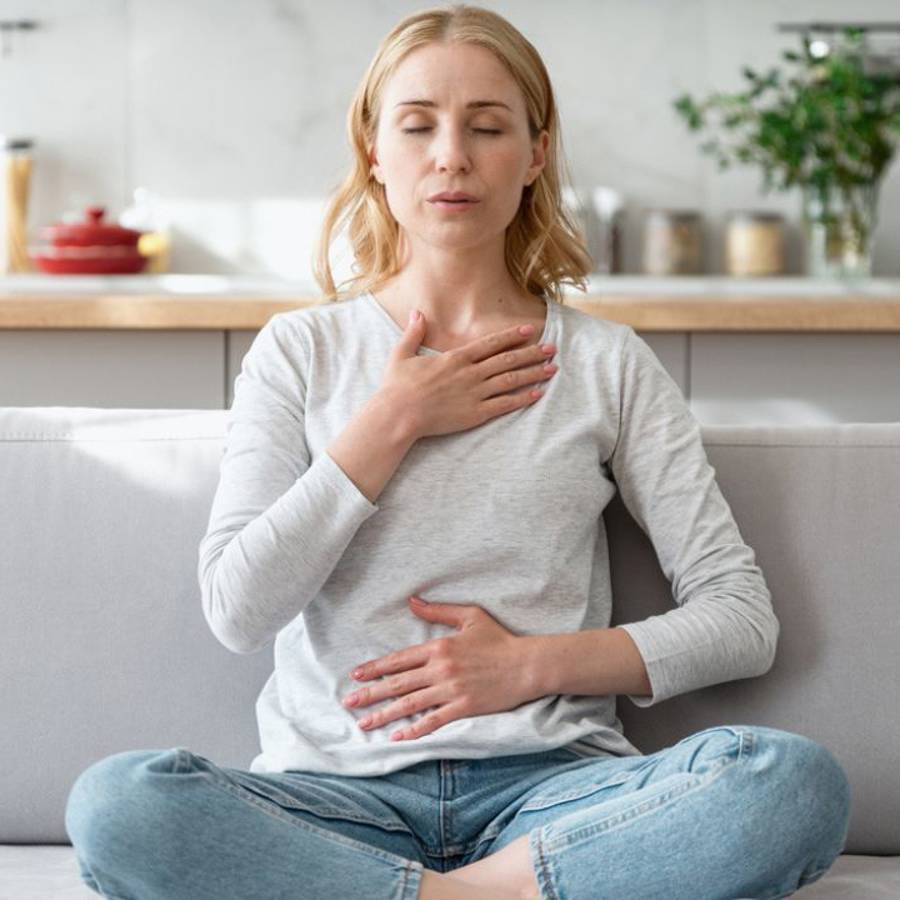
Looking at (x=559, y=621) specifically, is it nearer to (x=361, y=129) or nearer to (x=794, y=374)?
(x=361, y=129)

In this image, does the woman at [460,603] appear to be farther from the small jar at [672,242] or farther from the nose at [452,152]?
the small jar at [672,242]

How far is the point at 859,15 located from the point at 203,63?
5.11ft

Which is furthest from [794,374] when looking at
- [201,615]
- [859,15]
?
[201,615]

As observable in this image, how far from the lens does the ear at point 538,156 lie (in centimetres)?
172

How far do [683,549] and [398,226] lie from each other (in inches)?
18.8

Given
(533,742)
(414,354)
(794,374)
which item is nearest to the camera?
(533,742)

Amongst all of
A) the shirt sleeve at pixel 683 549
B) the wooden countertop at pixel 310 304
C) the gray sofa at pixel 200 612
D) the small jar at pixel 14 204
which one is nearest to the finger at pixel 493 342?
the shirt sleeve at pixel 683 549

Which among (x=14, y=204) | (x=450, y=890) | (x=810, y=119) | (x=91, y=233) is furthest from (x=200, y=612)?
(x=14, y=204)

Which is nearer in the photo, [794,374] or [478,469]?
[478,469]

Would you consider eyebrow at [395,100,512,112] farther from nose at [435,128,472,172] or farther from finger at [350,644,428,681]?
finger at [350,644,428,681]

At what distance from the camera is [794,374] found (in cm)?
298

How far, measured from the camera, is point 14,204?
152 inches

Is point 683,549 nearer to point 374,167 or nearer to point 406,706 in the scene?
Result: point 406,706

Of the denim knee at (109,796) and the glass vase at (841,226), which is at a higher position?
the glass vase at (841,226)
